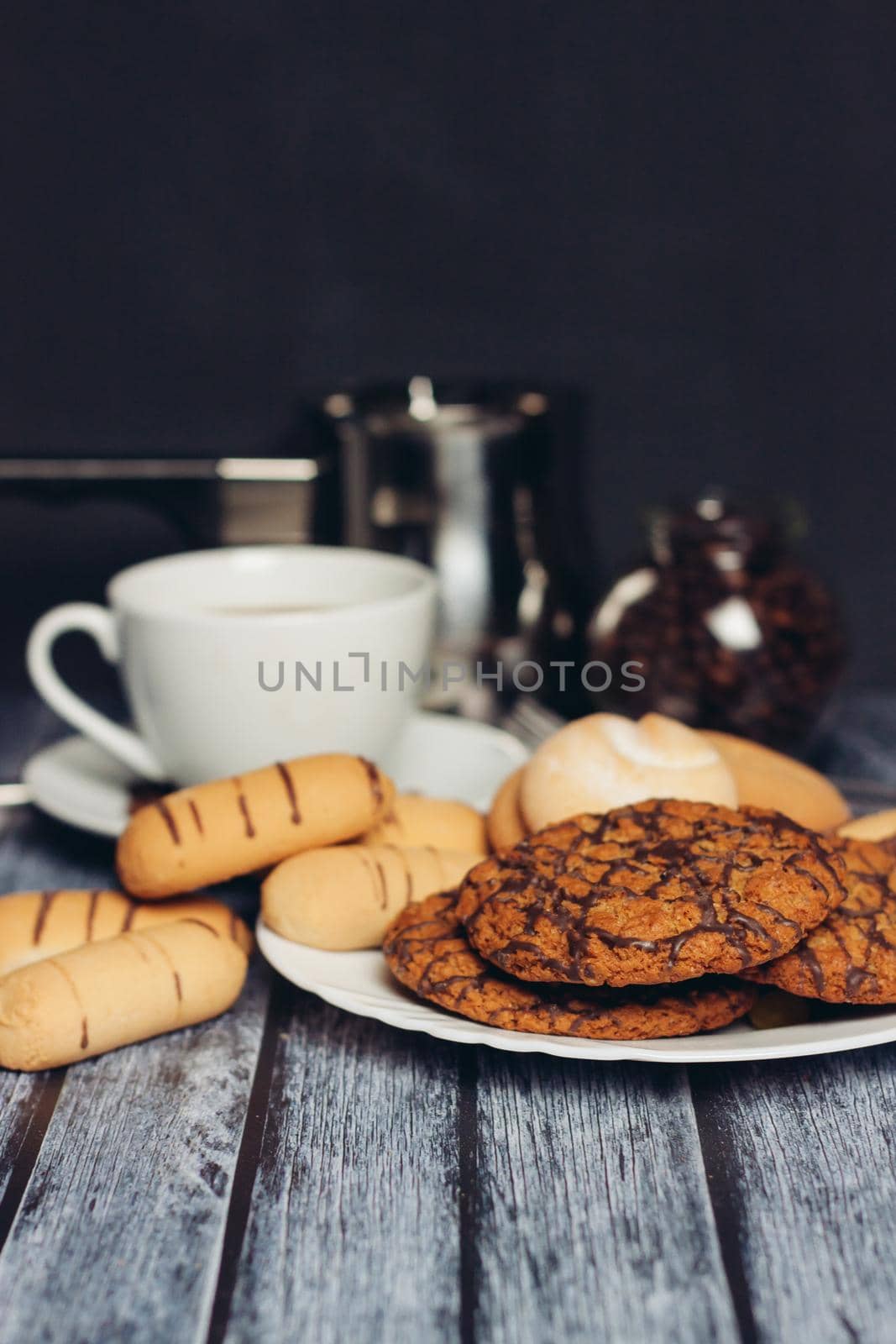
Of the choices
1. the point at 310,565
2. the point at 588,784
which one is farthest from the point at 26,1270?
the point at 310,565

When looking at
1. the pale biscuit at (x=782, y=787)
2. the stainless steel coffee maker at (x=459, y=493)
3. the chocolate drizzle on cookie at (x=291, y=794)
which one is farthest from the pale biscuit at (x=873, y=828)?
the stainless steel coffee maker at (x=459, y=493)

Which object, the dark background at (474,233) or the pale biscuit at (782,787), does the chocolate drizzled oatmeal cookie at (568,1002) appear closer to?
the pale biscuit at (782,787)

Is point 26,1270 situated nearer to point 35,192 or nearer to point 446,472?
point 446,472

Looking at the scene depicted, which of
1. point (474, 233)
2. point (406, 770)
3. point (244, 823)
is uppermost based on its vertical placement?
point (474, 233)

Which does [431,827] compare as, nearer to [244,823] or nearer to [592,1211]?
[244,823]

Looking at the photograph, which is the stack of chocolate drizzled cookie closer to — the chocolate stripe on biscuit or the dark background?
the chocolate stripe on biscuit

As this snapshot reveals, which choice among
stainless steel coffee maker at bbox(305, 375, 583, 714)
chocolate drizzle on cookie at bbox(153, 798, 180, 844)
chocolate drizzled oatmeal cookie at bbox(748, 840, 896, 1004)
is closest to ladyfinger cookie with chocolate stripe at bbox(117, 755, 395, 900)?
chocolate drizzle on cookie at bbox(153, 798, 180, 844)

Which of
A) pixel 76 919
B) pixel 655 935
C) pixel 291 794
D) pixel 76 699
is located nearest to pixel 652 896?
pixel 655 935
